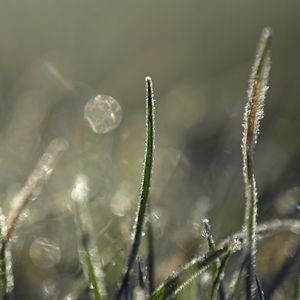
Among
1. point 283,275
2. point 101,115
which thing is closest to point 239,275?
point 283,275

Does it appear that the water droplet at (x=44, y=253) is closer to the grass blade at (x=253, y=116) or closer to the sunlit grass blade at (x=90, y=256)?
the sunlit grass blade at (x=90, y=256)

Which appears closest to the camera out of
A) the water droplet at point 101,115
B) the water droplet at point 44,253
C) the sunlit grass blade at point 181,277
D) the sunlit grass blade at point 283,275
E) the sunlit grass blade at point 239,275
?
the sunlit grass blade at point 181,277

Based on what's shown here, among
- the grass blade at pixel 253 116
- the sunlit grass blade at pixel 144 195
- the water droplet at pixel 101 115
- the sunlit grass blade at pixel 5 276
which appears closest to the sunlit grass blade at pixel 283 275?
the grass blade at pixel 253 116

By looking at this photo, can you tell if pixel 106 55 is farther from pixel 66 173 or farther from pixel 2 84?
pixel 66 173

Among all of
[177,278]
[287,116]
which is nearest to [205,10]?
[287,116]

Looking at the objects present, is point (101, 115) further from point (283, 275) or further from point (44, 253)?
point (283, 275)

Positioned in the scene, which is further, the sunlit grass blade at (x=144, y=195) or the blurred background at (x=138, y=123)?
the blurred background at (x=138, y=123)
